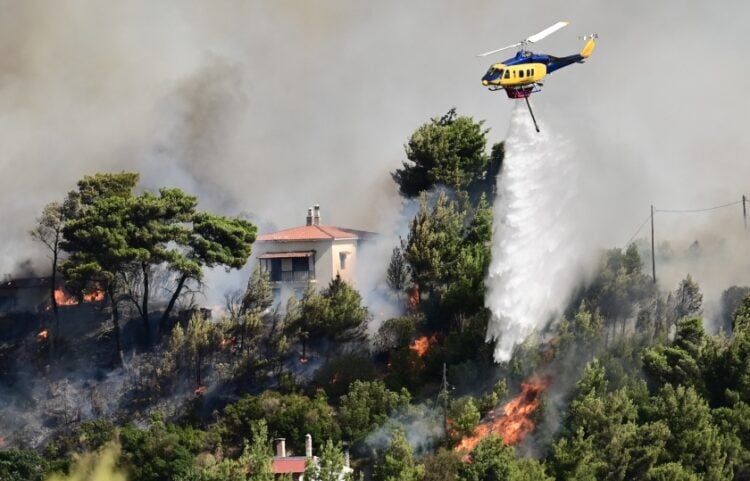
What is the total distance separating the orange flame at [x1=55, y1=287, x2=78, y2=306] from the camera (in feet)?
177

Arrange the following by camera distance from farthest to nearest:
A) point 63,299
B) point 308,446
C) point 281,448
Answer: point 63,299 → point 281,448 → point 308,446

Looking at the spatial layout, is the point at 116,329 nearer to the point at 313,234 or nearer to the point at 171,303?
the point at 171,303

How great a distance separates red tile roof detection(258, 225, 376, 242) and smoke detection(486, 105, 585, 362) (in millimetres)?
7696

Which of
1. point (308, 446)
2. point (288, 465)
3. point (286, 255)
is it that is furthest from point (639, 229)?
point (288, 465)

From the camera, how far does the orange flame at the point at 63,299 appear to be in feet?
177

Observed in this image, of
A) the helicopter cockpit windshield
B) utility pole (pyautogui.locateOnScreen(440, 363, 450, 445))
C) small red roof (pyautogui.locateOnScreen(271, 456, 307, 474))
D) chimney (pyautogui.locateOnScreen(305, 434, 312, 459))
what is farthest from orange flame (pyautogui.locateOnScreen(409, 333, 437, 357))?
the helicopter cockpit windshield

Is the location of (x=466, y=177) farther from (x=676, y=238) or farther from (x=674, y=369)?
(x=674, y=369)

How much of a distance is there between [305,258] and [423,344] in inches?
295

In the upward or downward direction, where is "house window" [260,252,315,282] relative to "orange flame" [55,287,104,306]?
upward

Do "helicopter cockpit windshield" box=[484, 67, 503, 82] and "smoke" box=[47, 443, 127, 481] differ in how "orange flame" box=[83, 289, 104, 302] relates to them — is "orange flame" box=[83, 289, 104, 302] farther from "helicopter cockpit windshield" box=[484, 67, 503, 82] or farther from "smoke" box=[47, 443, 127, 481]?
"helicopter cockpit windshield" box=[484, 67, 503, 82]

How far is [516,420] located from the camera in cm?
4378

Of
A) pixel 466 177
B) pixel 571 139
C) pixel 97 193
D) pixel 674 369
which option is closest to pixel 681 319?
pixel 674 369

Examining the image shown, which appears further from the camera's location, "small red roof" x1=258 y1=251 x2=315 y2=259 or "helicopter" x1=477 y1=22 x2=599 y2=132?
"small red roof" x1=258 y1=251 x2=315 y2=259

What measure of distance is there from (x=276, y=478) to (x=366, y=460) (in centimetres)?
261
